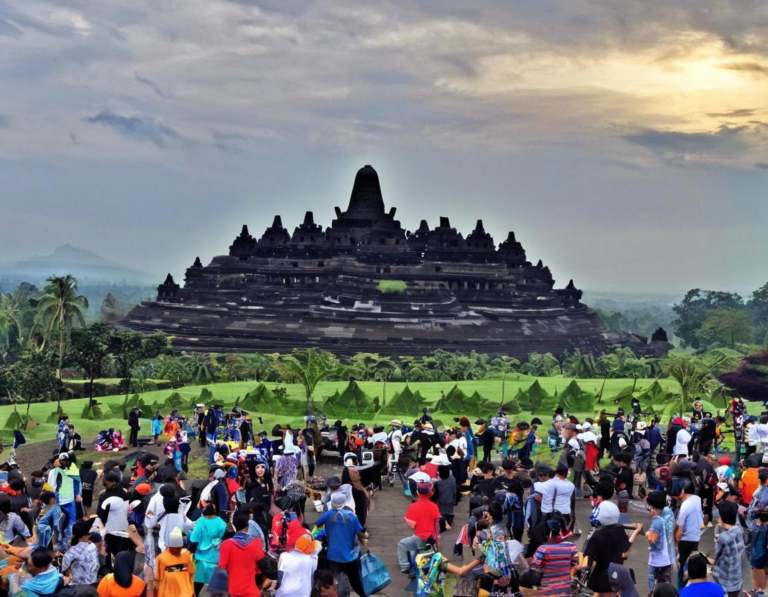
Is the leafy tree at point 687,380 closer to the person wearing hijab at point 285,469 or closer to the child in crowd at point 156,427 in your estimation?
the child in crowd at point 156,427

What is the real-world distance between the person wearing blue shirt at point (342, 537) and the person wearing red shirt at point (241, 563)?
1055 mm

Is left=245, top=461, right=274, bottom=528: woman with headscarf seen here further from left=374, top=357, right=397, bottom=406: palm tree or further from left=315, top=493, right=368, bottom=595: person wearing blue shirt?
left=374, top=357, right=397, bottom=406: palm tree

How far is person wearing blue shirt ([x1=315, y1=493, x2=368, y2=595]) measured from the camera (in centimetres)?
1203

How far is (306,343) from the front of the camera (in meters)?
63.4

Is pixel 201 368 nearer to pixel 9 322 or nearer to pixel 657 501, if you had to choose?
pixel 9 322

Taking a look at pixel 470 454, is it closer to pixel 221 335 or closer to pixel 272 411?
pixel 272 411

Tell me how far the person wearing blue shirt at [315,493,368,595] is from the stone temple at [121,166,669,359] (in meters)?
49.4

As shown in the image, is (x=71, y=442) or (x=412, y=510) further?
(x=71, y=442)

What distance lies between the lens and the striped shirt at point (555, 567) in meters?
11.3

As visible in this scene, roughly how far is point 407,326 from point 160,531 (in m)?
51.2

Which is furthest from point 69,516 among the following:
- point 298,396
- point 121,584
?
point 298,396

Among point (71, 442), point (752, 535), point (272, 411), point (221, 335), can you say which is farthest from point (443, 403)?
point (221, 335)

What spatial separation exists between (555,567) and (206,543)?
4175 millimetres

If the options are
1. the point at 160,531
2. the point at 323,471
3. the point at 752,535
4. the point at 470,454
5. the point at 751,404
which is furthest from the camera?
the point at 751,404
